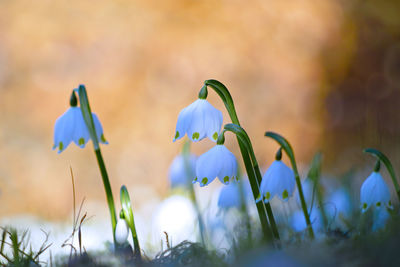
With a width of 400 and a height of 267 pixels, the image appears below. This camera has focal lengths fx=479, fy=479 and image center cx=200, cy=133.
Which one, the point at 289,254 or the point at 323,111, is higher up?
the point at 323,111

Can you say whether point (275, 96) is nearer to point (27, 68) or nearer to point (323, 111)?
point (323, 111)

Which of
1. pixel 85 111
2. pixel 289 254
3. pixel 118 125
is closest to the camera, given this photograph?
pixel 289 254

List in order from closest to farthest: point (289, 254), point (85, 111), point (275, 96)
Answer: point (289, 254), point (85, 111), point (275, 96)

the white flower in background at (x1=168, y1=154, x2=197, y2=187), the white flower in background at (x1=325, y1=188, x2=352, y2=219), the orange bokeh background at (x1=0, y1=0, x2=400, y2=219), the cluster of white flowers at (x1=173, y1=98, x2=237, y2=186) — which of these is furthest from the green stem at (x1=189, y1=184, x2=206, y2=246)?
the orange bokeh background at (x1=0, y1=0, x2=400, y2=219)

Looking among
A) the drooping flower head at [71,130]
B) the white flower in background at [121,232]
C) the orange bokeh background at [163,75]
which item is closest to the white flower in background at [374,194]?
the white flower in background at [121,232]

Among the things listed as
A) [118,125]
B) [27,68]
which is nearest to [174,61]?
[118,125]

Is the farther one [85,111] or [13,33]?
[13,33]

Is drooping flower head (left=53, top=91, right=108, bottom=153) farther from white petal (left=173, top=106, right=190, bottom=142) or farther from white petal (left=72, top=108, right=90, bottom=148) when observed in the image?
white petal (left=173, top=106, right=190, bottom=142)
